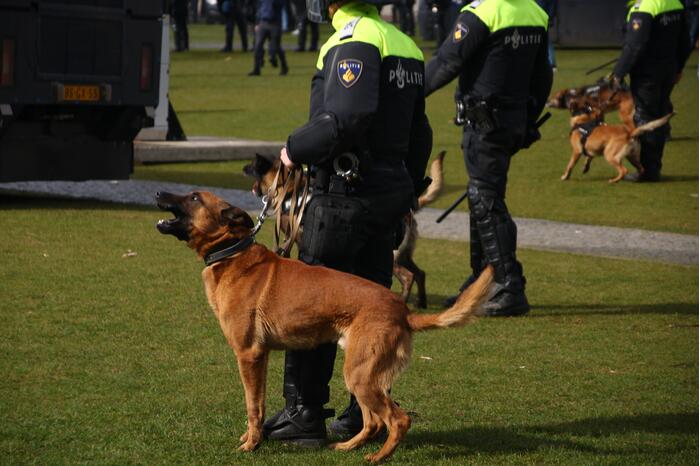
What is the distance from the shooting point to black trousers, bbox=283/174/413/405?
5309mm

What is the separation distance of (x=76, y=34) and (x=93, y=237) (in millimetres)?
2263

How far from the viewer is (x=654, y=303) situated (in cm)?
893

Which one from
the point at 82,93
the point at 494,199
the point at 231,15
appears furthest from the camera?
the point at 231,15

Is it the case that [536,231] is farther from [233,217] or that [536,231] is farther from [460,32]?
[233,217]

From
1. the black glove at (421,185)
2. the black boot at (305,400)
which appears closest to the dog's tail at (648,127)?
the black glove at (421,185)

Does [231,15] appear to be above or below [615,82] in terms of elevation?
below

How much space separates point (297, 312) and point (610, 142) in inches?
435

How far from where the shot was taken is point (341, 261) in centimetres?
537

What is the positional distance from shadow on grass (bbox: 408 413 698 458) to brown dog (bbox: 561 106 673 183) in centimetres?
955

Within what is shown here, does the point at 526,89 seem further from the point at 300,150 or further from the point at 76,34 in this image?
the point at 76,34

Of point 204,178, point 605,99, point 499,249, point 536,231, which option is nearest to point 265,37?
point 605,99

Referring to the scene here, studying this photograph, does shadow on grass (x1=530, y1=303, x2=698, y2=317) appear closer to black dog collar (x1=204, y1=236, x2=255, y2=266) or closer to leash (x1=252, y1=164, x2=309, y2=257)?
leash (x1=252, y1=164, x2=309, y2=257)

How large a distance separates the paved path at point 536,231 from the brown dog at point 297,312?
20.4 ft

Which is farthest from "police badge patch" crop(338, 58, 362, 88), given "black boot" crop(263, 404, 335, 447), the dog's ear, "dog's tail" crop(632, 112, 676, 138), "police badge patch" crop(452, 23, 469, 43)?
"dog's tail" crop(632, 112, 676, 138)
